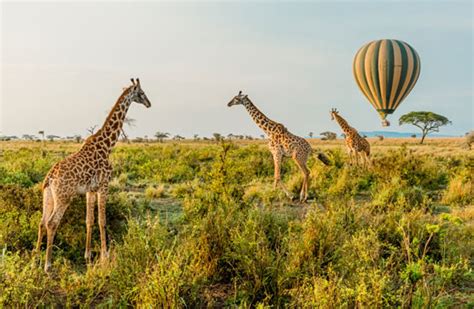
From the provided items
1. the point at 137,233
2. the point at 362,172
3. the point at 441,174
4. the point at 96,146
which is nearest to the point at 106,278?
the point at 137,233

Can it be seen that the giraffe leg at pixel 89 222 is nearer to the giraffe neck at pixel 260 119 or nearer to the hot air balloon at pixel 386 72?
the giraffe neck at pixel 260 119

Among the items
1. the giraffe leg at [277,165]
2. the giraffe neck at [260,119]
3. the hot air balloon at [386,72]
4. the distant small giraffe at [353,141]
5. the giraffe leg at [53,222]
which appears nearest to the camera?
the giraffe leg at [53,222]

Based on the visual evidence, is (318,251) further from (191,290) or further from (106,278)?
(106,278)

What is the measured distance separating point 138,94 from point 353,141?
35.4 feet

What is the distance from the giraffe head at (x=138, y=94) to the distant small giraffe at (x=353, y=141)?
416 inches

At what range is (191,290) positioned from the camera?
13.4ft

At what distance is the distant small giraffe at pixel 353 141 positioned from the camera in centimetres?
1647

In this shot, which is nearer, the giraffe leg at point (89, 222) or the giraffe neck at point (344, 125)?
the giraffe leg at point (89, 222)

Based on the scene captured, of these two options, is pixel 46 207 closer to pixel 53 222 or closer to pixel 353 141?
pixel 53 222

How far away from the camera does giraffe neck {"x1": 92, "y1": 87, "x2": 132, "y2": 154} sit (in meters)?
6.87

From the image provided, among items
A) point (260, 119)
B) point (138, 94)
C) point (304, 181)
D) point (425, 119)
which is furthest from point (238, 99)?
point (425, 119)

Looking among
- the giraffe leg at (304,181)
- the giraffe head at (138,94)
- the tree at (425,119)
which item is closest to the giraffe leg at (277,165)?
the giraffe leg at (304,181)

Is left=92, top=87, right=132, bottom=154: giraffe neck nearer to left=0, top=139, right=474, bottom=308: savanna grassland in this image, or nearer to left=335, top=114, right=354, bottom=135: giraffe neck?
left=0, top=139, right=474, bottom=308: savanna grassland

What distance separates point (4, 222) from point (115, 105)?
2.37 meters
